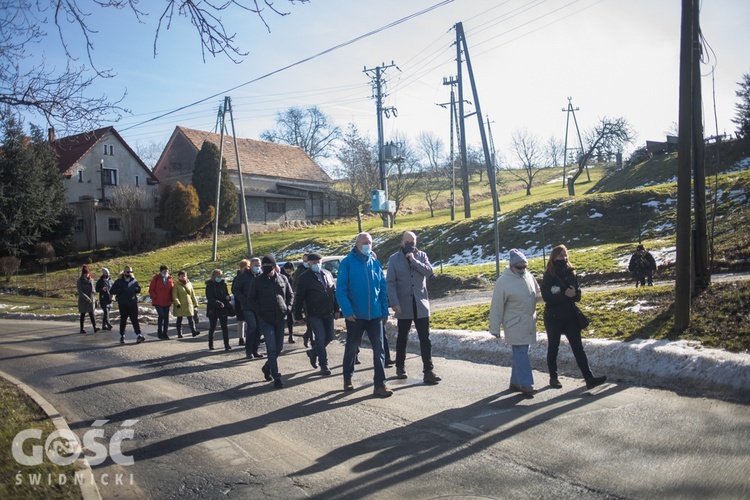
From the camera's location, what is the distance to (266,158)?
2403 inches

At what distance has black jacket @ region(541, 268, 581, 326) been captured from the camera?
7707mm

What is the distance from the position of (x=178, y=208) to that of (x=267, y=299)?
136 ft

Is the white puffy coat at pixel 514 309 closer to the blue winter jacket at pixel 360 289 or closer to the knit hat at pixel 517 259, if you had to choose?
the knit hat at pixel 517 259

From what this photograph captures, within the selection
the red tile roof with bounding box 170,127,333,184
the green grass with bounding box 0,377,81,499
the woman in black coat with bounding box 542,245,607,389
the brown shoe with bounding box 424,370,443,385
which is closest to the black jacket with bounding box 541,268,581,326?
the woman in black coat with bounding box 542,245,607,389

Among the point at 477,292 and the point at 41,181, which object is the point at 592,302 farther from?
the point at 41,181

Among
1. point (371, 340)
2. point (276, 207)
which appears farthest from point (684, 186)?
point (276, 207)

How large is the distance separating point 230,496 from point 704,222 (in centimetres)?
880

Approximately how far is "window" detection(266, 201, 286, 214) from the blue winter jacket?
49.7 meters

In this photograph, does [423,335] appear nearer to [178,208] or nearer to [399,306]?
[399,306]

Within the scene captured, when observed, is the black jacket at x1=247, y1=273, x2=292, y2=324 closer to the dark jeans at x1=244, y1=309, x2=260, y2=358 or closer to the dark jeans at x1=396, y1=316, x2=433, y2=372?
the dark jeans at x1=396, y1=316, x2=433, y2=372

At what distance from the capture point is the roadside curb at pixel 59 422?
4.79m

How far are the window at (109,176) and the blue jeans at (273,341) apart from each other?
4654 centimetres

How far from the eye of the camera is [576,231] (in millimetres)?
28828

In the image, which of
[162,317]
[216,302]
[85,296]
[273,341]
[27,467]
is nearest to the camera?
[27,467]
